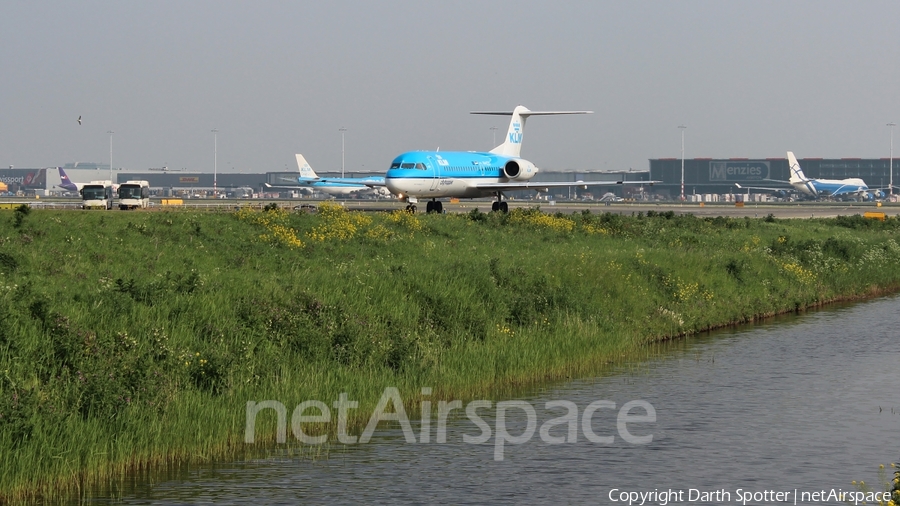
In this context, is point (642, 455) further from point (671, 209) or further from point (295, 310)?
point (671, 209)

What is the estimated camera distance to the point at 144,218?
44.6 meters

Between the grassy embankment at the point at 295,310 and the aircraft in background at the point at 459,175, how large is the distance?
1346cm

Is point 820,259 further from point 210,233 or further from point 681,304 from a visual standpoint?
point 210,233

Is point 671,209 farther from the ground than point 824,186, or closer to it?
closer to it

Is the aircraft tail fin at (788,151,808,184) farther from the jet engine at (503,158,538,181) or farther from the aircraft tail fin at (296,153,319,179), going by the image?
the jet engine at (503,158,538,181)

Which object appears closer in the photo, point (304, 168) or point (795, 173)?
point (304, 168)

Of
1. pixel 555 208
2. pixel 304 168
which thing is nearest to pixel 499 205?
pixel 555 208

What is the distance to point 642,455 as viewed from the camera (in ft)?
69.9

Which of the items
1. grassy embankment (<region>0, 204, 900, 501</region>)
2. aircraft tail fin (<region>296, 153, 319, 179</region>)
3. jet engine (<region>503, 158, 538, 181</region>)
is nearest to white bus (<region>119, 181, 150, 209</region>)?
jet engine (<region>503, 158, 538, 181</region>)

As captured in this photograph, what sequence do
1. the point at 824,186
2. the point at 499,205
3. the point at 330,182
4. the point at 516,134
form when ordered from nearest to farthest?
the point at 499,205 → the point at 516,134 → the point at 330,182 → the point at 824,186

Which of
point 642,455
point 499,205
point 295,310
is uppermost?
point 499,205

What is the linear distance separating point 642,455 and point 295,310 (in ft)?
32.5

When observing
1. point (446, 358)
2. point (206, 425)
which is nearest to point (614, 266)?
point (446, 358)

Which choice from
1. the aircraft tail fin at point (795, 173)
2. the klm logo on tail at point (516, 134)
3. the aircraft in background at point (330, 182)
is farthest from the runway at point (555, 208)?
the aircraft tail fin at point (795, 173)
